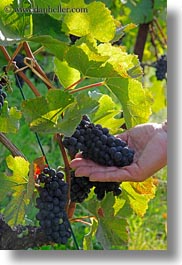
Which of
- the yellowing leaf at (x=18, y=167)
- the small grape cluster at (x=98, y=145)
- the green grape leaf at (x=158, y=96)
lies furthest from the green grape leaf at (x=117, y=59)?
the green grape leaf at (x=158, y=96)

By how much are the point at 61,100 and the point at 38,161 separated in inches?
4.9

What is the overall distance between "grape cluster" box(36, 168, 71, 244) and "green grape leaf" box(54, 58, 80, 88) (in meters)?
0.17

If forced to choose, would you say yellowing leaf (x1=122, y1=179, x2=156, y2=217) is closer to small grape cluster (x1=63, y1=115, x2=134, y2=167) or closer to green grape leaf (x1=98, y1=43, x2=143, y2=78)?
small grape cluster (x1=63, y1=115, x2=134, y2=167)

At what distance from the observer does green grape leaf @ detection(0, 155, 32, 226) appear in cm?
118

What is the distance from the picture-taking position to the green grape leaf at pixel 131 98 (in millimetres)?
1214

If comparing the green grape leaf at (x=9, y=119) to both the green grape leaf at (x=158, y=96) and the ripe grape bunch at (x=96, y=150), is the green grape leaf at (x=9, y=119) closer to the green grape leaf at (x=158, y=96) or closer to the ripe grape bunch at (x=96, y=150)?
the ripe grape bunch at (x=96, y=150)

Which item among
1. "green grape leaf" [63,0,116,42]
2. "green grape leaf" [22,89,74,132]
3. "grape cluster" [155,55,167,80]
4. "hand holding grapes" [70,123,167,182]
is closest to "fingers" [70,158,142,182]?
"hand holding grapes" [70,123,167,182]

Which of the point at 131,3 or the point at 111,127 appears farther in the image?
the point at 131,3

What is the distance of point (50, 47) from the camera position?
3.69 feet

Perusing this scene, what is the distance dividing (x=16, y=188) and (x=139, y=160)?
235mm

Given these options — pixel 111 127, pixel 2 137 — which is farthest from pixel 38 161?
pixel 111 127

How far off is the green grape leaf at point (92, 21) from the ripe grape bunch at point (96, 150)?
0.49ft

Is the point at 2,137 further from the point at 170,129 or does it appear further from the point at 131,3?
the point at 131,3

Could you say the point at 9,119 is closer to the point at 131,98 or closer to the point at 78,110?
the point at 78,110
